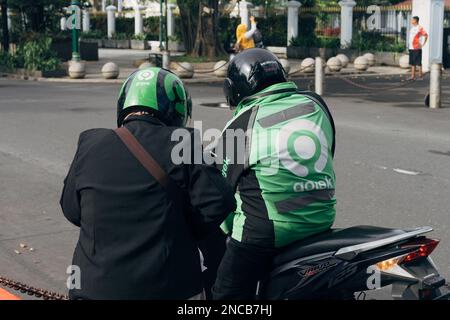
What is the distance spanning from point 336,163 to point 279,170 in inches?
301

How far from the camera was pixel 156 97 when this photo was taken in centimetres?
362

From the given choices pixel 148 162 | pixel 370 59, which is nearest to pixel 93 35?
pixel 370 59

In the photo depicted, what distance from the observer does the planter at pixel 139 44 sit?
5031 centimetres

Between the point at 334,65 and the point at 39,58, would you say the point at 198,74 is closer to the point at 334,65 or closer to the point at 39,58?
the point at 334,65

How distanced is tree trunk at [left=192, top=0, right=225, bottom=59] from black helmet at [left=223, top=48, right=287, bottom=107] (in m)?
31.6

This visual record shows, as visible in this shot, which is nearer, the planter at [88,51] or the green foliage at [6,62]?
the green foliage at [6,62]

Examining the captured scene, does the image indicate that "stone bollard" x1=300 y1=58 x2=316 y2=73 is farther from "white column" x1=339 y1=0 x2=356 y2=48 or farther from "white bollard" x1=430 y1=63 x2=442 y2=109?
"white column" x1=339 y1=0 x2=356 y2=48

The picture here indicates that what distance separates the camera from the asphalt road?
Answer: 782cm

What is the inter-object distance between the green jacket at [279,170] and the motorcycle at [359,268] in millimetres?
126

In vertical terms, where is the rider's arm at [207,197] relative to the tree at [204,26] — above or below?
below

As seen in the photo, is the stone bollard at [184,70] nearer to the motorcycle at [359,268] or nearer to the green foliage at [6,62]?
the green foliage at [6,62]

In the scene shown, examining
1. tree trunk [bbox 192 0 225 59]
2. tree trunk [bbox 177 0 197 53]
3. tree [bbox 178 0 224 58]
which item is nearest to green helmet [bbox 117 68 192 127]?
tree [bbox 178 0 224 58]

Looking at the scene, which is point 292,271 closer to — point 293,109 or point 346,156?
point 293,109

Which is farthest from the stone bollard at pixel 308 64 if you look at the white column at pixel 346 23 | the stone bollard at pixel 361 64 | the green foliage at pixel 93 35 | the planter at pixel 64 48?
the green foliage at pixel 93 35
